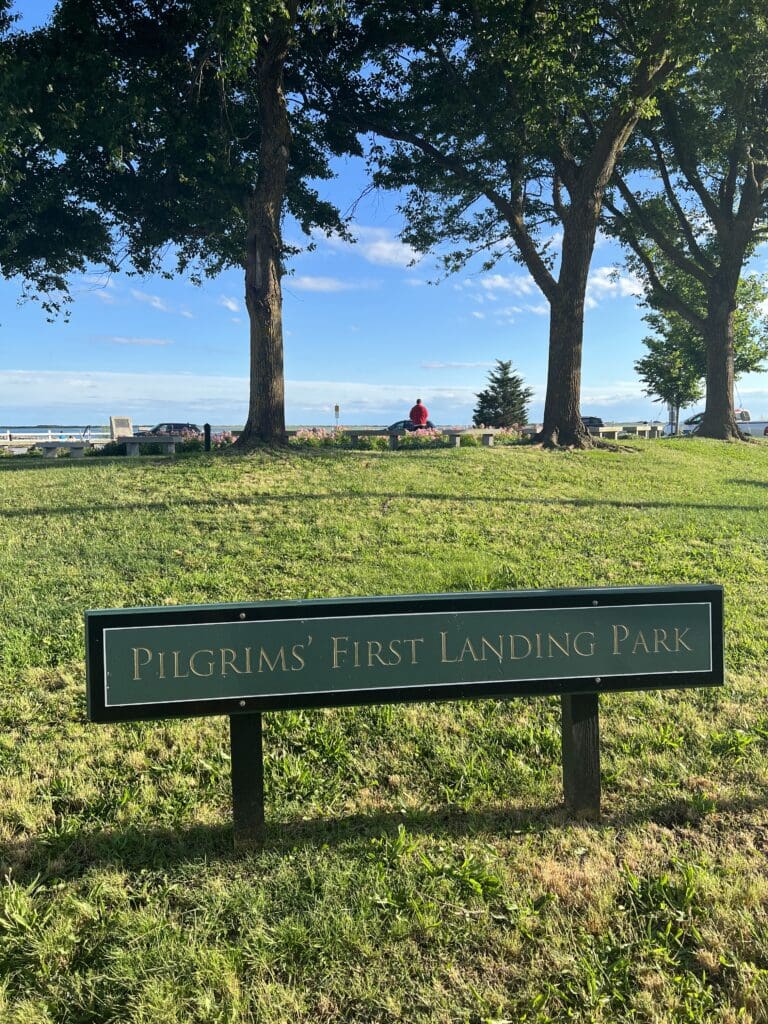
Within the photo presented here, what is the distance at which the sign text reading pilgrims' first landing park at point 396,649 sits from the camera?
2477 mm

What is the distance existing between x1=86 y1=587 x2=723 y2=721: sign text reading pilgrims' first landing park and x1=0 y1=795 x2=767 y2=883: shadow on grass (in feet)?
1.94

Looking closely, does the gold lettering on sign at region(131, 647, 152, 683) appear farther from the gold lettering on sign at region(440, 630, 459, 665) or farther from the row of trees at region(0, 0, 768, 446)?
the row of trees at region(0, 0, 768, 446)

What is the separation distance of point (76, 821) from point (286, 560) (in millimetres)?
3613

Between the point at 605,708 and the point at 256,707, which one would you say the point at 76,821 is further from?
the point at 605,708

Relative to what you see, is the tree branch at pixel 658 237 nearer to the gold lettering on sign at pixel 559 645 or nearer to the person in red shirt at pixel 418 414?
the person in red shirt at pixel 418 414

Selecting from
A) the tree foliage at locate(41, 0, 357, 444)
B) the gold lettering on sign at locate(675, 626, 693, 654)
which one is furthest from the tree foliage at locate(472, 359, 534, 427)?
the gold lettering on sign at locate(675, 626, 693, 654)

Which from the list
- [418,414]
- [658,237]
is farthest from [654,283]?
[418,414]

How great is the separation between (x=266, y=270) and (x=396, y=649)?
1140cm

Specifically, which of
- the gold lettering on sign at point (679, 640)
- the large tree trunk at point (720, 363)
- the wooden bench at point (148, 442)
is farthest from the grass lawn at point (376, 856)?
the large tree trunk at point (720, 363)

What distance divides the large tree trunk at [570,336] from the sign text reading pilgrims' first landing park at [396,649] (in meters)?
12.4

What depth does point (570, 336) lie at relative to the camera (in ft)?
49.2

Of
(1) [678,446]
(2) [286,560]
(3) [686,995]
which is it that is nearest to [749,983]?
(3) [686,995]

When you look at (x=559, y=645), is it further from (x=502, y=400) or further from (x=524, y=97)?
(x=502, y=400)

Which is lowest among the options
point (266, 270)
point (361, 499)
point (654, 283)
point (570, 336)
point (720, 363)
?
point (361, 499)
